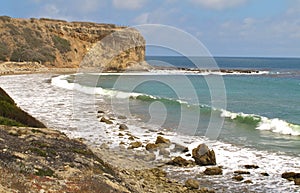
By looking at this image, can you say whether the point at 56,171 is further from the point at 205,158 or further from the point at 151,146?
the point at 151,146

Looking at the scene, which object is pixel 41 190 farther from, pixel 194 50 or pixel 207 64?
pixel 207 64

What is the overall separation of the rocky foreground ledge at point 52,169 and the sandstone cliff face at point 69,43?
67.5 meters

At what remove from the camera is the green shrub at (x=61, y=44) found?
272 feet

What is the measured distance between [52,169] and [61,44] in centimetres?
7912

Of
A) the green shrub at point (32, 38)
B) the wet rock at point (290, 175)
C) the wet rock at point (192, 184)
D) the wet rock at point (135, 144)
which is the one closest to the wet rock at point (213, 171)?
the wet rock at point (192, 184)

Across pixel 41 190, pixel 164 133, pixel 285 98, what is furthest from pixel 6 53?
pixel 41 190

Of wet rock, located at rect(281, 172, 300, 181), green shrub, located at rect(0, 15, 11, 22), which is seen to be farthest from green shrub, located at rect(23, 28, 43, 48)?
wet rock, located at rect(281, 172, 300, 181)

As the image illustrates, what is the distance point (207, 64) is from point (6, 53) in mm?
66770

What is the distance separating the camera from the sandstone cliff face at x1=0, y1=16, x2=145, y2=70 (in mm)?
77950

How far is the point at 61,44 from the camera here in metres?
84.0

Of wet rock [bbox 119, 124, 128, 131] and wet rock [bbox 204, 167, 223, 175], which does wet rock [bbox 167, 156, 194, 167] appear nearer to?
wet rock [bbox 204, 167, 223, 175]

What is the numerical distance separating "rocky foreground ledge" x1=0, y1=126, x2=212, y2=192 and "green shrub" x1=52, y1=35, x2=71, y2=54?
2927 inches

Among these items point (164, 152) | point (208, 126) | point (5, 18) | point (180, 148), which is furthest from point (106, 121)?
point (5, 18)

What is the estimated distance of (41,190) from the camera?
7016 millimetres
